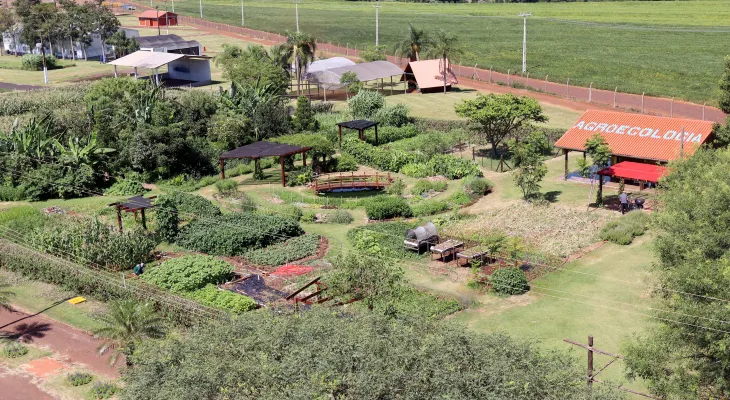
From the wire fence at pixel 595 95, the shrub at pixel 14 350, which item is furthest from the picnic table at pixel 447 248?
the wire fence at pixel 595 95

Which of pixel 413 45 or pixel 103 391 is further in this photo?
pixel 413 45

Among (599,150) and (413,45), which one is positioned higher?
(413,45)

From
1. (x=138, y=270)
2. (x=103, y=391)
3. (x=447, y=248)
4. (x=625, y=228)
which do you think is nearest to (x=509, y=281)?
(x=447, y=248)

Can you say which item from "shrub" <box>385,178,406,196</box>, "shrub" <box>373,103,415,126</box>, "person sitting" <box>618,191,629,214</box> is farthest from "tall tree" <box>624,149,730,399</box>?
"shrub" <box>373,103,415,126</box>

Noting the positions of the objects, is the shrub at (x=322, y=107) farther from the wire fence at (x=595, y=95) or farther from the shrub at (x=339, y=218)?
the shrub at (x=339, y=218)

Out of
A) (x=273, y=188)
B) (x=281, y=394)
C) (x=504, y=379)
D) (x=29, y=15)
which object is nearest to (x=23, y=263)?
(x=273, y=188)

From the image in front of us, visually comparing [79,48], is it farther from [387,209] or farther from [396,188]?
[387,209]
